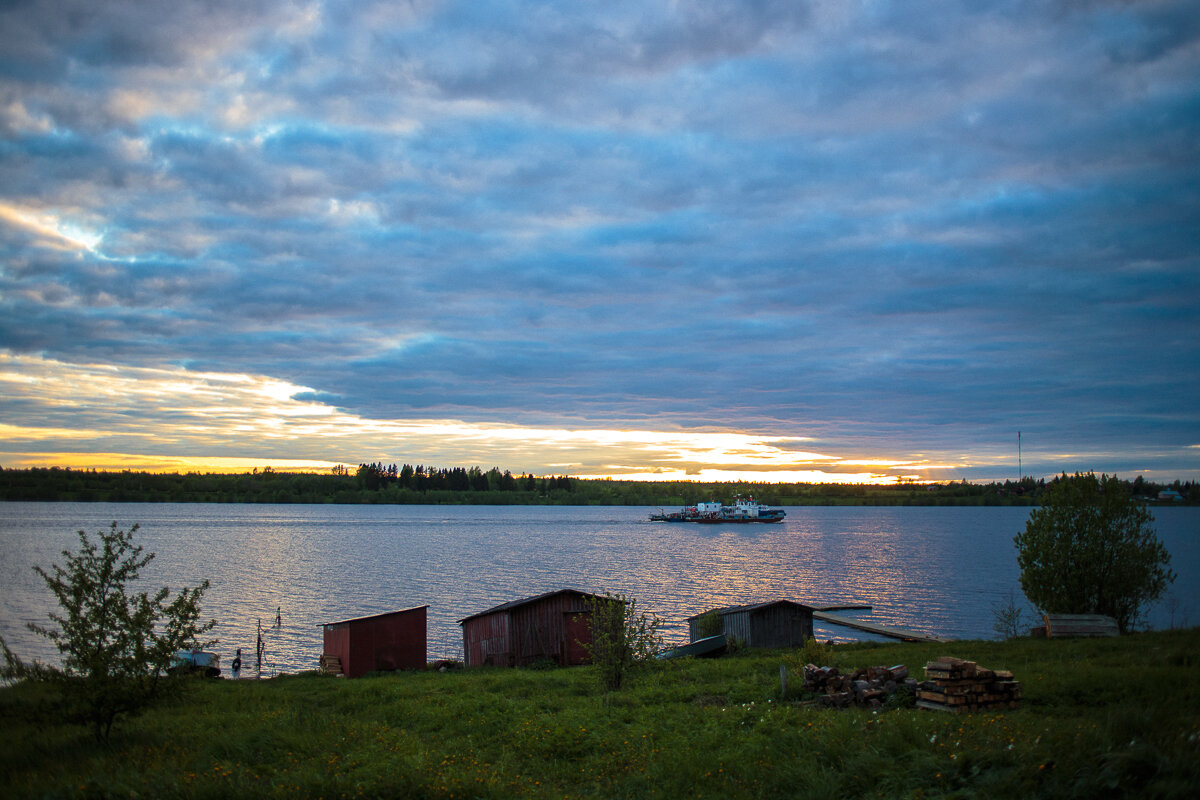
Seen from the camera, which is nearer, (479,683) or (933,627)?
(479,683)

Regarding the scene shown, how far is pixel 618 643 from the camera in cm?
2342

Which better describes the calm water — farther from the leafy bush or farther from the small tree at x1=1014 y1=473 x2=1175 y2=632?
the small tree at x1=1014 y1=473 x2=1175 y2=632

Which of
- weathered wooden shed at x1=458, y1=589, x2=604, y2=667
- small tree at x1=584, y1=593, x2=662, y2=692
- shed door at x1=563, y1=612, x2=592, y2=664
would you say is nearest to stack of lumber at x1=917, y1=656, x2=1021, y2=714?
small tree at x1=584, y1=593, x2=662, y2=692

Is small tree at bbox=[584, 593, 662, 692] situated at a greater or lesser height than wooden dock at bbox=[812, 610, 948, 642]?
greater

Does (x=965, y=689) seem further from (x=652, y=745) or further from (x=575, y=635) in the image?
(x=575, y=635)

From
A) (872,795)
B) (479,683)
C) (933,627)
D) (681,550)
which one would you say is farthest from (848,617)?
(681,550)

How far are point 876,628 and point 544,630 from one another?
28.3 metres

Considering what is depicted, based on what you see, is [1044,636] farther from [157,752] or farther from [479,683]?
[157,752]

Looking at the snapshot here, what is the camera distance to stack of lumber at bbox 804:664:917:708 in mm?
18281

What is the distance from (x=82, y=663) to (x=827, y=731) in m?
16.7

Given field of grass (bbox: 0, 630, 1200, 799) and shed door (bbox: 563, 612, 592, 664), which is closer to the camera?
field of grass (bbox: 0, 630, 1200, 799)

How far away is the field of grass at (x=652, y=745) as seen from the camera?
1145cm

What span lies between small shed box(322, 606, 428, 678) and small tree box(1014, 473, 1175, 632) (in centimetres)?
3368

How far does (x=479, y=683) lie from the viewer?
2748 cm
